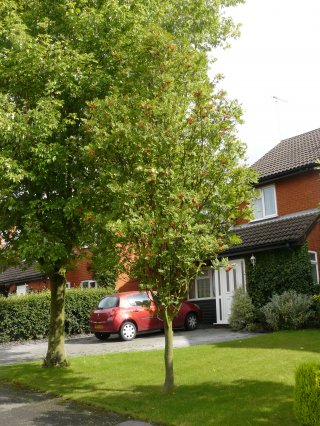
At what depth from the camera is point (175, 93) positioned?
8.30 metres

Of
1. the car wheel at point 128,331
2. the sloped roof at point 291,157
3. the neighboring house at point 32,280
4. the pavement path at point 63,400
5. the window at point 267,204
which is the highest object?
the sloped roof at point 291,157

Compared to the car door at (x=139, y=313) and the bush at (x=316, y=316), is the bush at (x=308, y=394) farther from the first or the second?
the car door at (x=139, y=313)

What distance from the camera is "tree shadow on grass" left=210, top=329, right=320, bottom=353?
39.7 feet

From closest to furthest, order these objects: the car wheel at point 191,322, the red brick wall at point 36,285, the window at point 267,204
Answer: the car wheel at point 191,322
the window at point 267,204
the red brick wall at point 36,285

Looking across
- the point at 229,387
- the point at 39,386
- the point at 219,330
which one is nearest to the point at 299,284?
the point at 219,330

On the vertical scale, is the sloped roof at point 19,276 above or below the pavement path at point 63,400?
above

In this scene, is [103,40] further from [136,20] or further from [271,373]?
[271,373]

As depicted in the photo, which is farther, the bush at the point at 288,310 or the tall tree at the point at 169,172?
the bush at the point at 288,310

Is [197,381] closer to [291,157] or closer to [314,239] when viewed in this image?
[314,239]

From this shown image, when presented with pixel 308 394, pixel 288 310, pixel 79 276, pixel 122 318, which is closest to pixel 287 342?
pixel 288 310

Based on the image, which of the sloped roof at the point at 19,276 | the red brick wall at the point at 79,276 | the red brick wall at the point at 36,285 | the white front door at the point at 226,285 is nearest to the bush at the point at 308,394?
the white front door at the point at 226,285

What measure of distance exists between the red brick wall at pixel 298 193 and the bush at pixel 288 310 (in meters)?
4.46

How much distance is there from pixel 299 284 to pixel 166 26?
396 inches

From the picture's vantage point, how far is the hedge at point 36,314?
63.7 feet
